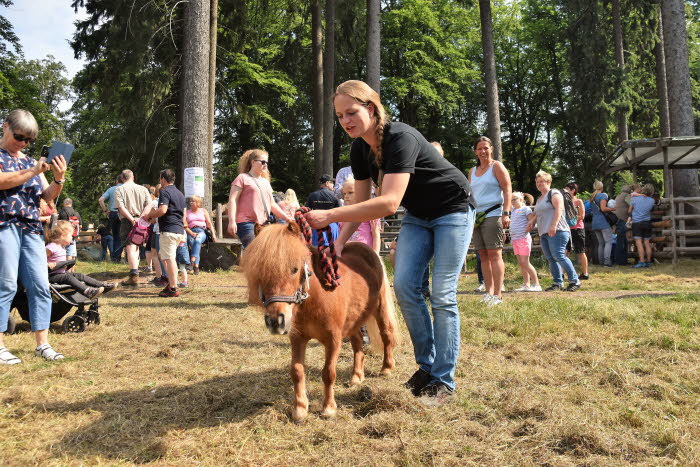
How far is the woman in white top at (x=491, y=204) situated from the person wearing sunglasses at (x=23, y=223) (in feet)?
16.5

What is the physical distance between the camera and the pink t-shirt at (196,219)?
35.9 feet

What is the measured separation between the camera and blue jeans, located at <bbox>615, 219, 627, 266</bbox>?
1393 cm

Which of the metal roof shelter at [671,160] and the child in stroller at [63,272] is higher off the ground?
the metal roof shelter at [671,160]

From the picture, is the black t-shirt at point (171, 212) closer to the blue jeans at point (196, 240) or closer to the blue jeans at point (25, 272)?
the blue jeans at point (196, 240)

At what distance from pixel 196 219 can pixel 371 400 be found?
27.1 feet

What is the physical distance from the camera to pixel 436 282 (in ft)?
12.1

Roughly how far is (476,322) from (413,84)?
24337 mm

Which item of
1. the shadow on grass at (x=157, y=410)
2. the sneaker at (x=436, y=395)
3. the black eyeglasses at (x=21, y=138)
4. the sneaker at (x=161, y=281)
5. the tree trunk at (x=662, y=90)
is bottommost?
the shadow on grass at (x=157, y=410)

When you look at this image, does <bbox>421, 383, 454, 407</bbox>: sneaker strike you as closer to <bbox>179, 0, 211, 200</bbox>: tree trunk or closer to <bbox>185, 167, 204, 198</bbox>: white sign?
<bbox>185, 167, 204, 198</bbox>: white sign

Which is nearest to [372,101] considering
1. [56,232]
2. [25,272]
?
[25,272]

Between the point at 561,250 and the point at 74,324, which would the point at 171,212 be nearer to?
the point at 74,324

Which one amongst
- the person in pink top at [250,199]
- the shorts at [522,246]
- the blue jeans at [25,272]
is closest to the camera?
the blue jeans at [25,272]

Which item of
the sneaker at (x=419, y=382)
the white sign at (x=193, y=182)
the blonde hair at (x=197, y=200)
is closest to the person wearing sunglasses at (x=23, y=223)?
the sneaker at (x=419, y=382)

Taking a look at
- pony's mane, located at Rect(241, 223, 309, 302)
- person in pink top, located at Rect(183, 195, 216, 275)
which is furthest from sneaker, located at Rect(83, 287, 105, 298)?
person in pink top, located at Rect(183, 195, 216, 275)
